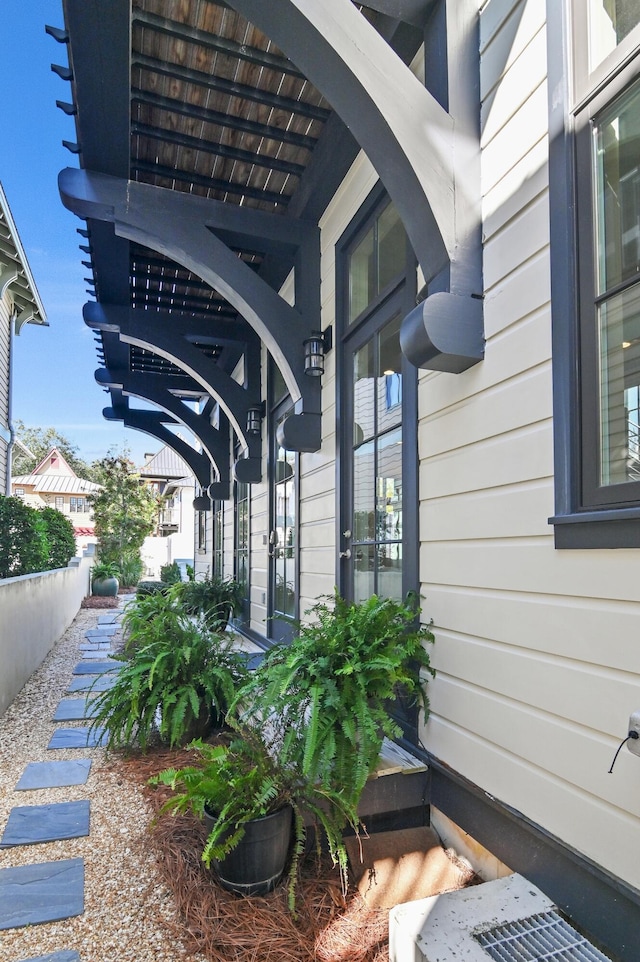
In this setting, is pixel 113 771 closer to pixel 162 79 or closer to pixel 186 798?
pixel 186 798

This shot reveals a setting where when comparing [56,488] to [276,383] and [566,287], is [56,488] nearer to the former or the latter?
[276,383]

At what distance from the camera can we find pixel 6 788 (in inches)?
97.3

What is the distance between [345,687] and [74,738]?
2.11m

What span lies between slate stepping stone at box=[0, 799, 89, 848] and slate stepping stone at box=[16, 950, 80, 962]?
62 cm

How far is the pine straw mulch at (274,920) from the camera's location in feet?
4.77

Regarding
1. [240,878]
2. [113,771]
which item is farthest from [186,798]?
[113,771]

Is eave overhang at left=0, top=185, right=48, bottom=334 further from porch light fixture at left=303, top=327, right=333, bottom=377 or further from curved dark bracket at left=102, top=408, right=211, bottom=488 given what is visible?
porch light fixture at left=303, top=327, right=333, bottom=377

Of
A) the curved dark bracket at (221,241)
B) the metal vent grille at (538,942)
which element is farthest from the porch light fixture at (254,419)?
the metal vent grille at (538,942)

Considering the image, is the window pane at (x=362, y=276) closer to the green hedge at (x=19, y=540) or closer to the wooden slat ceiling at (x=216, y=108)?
the wooden slat ceiling at (x=216, y=108)

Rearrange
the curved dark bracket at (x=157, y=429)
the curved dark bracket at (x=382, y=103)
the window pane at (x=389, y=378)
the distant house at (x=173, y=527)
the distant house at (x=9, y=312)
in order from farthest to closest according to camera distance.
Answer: the distant house at (x=173, y=527), the distant house at (x=9, y=312), the curved dark bracket at (x=157, y=429), the window pane at (x=389, y=378), the curved dark bracket at (x=382, y=103)

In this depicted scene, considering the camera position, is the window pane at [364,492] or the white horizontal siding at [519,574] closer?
the white horizontal siding at [519,574]

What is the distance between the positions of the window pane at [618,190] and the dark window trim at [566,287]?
0.13ft

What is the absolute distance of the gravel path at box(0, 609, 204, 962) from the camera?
1490mm

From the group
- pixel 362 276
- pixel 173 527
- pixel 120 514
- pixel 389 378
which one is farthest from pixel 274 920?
pixel 173 527
